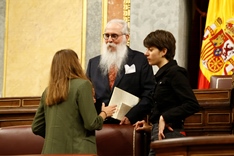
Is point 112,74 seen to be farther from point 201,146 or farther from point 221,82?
point 201,146

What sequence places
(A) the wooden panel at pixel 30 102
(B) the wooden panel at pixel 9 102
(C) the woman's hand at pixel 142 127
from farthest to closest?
1. (B) the wooden panel at pixel 9 102
2. (A) the wooden panel at pixel 30 102
3. (C) the woman's hand at pixel 142 127

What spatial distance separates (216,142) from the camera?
3.97 m

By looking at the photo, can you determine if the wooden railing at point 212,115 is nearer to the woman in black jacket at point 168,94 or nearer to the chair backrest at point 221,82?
the chair backrest at point 221,82

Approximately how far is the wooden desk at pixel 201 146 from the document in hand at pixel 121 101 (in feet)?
4.51

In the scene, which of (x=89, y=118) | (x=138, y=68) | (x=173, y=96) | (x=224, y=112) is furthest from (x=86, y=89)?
(x=224, y=112)

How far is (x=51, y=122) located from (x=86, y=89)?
0.34m

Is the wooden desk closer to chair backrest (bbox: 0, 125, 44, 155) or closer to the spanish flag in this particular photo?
chair backrest (bbox: 0, 125, 44, 155)

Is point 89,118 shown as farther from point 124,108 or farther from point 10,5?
point 10,5

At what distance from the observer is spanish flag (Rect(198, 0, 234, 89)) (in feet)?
24.6

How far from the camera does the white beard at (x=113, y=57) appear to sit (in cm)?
607

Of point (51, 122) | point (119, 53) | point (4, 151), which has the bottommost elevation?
point (4, 151)

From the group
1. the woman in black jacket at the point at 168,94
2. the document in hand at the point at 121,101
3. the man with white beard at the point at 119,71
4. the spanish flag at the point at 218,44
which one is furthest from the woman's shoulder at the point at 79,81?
the spanish flag at the point at 218,44

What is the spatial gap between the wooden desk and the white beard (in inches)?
78.6

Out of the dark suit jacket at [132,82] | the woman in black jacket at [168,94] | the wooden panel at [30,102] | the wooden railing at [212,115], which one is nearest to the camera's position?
the woman in black jacket at [168,94]
